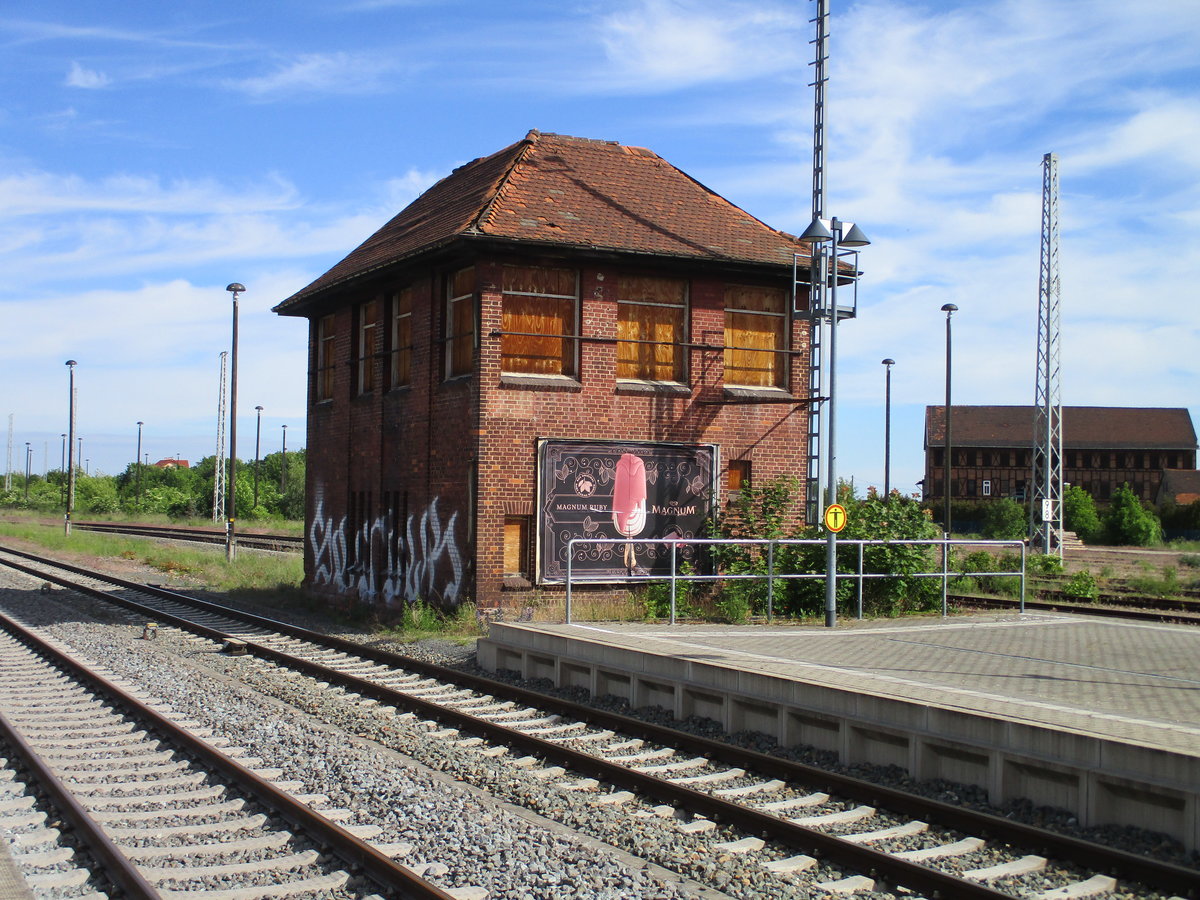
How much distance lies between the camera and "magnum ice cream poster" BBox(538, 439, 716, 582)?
57.3ft

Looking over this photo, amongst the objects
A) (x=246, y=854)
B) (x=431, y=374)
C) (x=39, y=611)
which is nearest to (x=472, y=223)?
(x=431, y=374)

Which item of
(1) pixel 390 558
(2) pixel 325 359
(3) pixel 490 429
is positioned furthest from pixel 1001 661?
(2) pixel 325 359

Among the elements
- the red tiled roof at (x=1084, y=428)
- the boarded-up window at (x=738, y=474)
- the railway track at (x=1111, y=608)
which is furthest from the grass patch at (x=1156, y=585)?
the red tiled roof at (x=1084, y=428)

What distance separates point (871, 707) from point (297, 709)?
18.5ft

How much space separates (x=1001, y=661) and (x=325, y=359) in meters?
16.1

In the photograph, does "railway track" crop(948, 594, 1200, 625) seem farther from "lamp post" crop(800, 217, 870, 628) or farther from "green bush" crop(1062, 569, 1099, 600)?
"lamp post" crop(800, 217, 870, 628)

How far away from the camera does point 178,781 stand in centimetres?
814

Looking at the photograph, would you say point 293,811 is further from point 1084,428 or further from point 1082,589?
point 1084,428

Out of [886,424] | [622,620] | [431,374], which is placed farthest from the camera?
[886,424]

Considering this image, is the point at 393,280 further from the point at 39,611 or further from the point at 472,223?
the point at 39,611

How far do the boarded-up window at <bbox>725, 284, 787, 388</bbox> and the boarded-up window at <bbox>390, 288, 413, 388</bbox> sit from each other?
5.46 meters

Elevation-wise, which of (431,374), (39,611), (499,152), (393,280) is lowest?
(39,611)

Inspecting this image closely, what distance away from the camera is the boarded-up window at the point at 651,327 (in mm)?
18266

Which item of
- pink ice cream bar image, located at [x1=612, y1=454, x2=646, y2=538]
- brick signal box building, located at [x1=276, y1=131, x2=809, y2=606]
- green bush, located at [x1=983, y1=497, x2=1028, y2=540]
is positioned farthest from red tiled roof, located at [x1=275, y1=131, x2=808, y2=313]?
green bush, located at [x1=983, y1=497, x2=1028, y2=540]
